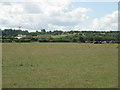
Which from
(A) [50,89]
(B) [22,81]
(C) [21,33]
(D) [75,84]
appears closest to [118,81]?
(D) [75,84]

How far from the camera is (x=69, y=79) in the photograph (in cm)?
1077

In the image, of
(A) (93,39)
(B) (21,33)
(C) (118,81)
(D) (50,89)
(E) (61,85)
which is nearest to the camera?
(D) (50,89)

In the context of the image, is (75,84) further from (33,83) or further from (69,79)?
(33,83)

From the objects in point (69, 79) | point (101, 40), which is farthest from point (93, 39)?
point (69, 79)

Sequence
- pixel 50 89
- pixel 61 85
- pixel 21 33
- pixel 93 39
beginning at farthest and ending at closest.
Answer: pixel 21 33, pixel 93 39, pixel 61 85, pixel 50 89

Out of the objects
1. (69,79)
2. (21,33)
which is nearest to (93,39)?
(21,33)

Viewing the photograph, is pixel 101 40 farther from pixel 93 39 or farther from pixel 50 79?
pixel 50 79

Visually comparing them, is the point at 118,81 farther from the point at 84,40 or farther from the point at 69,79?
the point at 84,40

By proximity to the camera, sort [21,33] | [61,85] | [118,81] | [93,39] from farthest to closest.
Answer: [21,33]
[93,39]
[118,81]
[61,85]

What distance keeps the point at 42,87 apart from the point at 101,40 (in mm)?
Answer: 98375

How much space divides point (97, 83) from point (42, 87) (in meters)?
2.79

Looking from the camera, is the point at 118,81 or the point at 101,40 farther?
the point at 101,40

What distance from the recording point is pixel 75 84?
966 centimetres

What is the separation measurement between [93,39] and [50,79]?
95.7 meters
